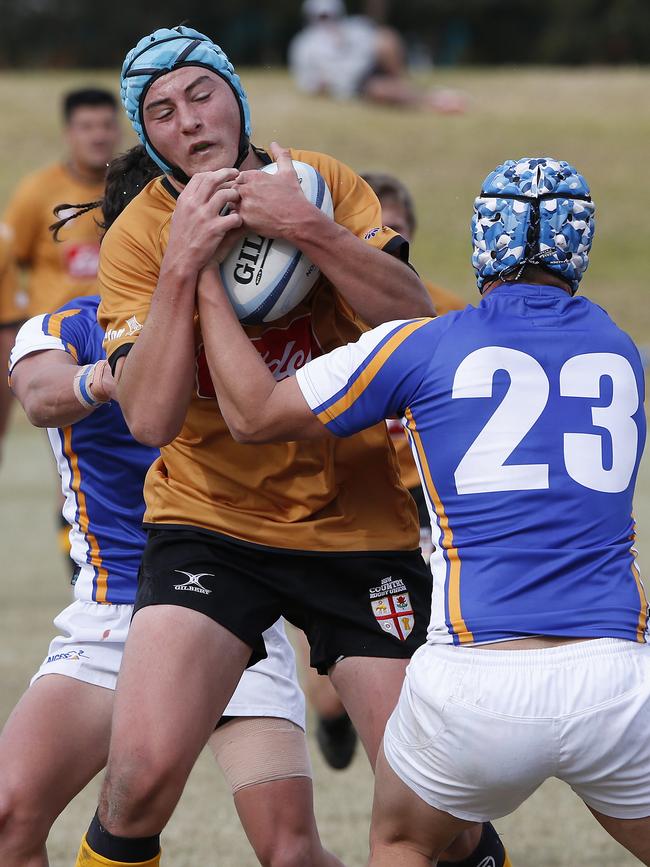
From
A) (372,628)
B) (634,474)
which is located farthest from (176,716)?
(634,474)

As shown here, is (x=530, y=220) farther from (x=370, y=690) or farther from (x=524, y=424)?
(x=370, y=690)

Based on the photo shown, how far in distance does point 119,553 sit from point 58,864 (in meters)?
1.30

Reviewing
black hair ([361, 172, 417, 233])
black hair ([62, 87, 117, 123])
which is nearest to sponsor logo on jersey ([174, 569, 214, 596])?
black hair ([361, 172, 417, 233])

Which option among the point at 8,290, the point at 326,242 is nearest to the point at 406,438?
the point at 326,242

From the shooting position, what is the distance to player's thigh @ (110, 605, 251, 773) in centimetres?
320

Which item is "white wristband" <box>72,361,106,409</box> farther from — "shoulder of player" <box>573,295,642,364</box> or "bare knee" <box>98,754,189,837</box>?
"shoulder of player" <box>573,295,642,364</box>

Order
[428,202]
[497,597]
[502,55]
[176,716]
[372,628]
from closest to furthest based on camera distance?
[497,597] → [176,716] → [372,628] → [428,202] → [502,55]

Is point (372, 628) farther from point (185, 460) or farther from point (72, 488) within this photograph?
point (72, 488)

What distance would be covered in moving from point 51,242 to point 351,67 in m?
15.0

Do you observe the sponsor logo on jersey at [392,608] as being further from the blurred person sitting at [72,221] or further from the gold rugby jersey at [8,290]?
the blurred person sitting at [72,221]

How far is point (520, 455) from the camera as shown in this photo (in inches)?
113

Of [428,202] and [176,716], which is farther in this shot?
[428,202]

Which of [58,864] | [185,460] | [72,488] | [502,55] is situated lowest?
[502,55]

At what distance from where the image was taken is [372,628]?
3.56m
